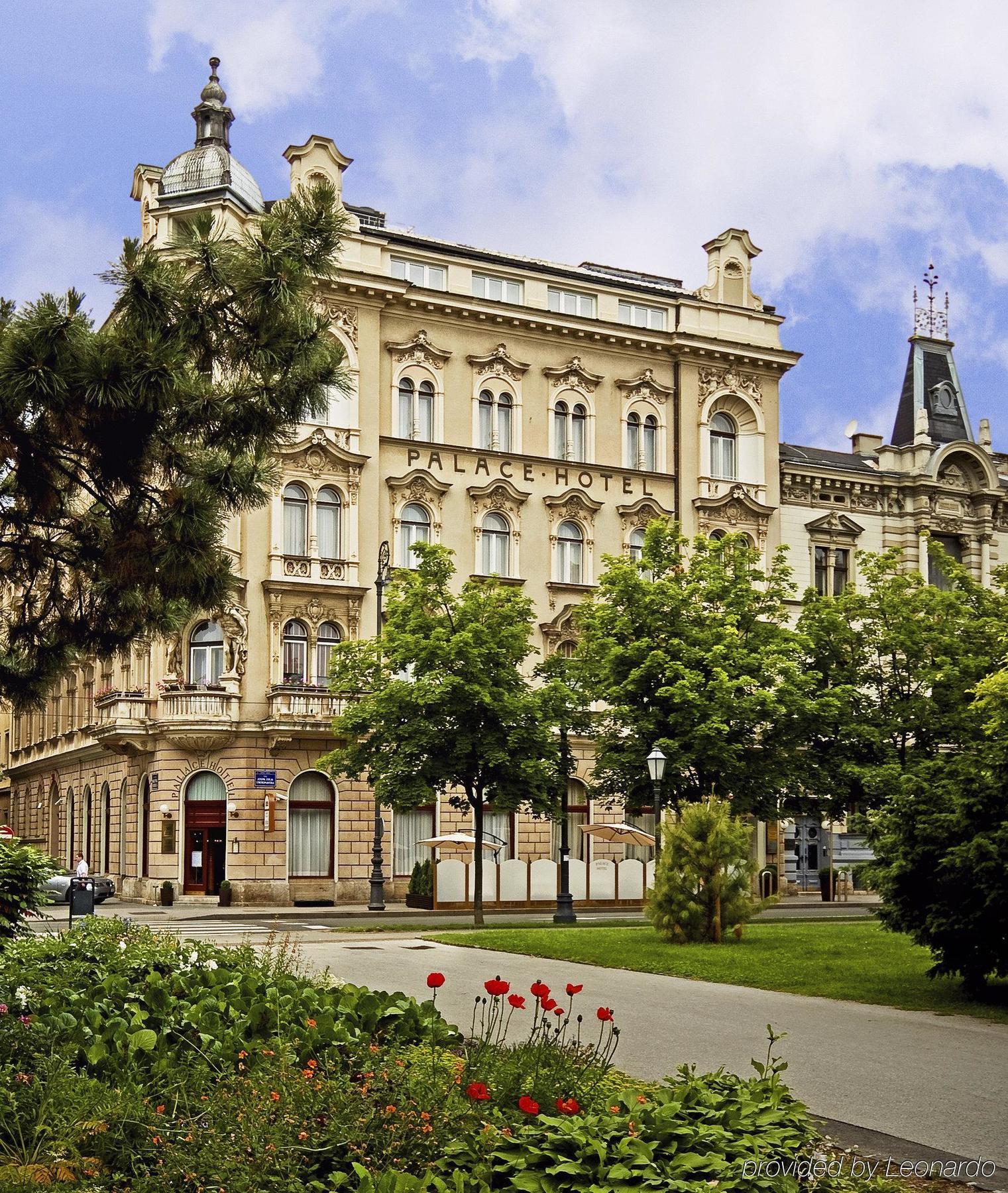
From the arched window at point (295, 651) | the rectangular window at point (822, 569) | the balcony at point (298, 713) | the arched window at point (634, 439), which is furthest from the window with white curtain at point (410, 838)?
the rectangular window at point (822, 569)

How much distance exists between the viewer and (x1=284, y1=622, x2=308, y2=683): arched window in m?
45.5

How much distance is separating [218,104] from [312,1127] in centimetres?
5014

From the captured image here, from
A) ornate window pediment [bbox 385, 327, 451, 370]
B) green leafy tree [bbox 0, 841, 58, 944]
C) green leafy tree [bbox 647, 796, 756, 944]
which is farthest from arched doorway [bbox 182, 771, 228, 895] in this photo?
green leafy tree [bbox 0, 841, 58, 944]

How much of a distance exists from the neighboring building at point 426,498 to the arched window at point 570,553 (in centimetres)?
10

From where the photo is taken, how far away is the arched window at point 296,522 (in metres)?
45.8

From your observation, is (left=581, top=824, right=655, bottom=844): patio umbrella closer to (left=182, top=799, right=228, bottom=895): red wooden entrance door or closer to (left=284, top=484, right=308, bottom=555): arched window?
(left=182, top=799, right=228, bottom=895): red wooden entrance door

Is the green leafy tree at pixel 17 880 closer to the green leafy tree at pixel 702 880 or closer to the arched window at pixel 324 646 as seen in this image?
the green leafy tree at pixel 702 880

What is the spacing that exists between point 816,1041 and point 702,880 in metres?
11.4

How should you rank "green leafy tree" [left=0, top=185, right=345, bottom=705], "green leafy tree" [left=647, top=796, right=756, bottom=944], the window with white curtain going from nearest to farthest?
1. "green leafy tree" [left=0, top=185, right=345, bottom=705]
2. "green leafy tree" [left=647, top=796, right=756, bottom=944]
3. the window with white curtain

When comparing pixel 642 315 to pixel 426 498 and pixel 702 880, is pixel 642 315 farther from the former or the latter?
pixel 702 880

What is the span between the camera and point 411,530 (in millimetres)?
48312

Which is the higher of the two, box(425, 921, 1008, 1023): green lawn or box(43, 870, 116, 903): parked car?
box(425, 921, 1008, 1023): green lawn

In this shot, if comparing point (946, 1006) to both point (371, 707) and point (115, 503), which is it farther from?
point (371, 707)

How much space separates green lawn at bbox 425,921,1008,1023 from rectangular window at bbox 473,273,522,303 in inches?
1057
